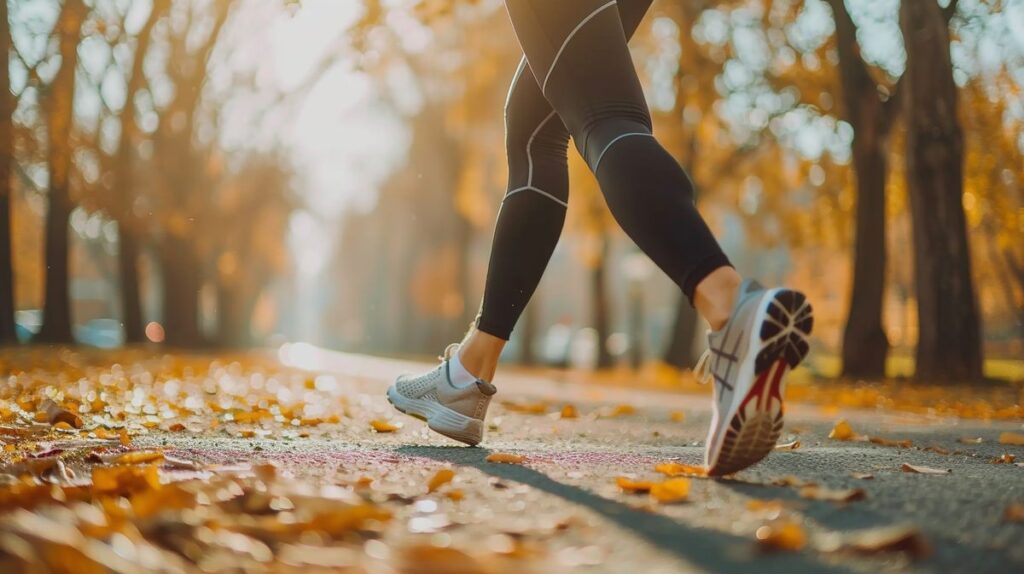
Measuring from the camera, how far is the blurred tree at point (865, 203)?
43.4 feet

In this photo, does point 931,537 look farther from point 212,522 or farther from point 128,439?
point 128,439

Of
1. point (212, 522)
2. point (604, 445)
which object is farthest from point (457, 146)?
point (212, 522)

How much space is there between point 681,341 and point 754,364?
60.5 feet

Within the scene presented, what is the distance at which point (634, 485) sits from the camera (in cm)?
213

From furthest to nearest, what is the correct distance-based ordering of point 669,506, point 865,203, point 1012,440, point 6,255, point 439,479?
point 6,255 < point 865,203 < point 1012,440 < point 439,479 < point 669,506

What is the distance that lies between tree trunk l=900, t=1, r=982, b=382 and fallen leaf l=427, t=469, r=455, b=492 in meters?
9.58

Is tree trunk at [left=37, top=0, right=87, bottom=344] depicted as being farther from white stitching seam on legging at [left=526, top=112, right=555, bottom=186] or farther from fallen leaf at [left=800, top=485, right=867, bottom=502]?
fallen leaf at [left=800, top=485, right=867, bottom=502]

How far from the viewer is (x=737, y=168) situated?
1922cm

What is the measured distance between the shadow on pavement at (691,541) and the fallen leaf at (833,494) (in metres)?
0.33

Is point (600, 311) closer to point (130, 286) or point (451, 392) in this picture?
point (130, 286)

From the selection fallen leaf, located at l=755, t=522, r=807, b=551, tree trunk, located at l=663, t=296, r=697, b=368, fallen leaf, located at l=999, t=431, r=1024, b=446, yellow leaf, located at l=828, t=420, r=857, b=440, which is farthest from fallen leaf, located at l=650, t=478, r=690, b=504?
tree trunk, located at l=663, t=296, r=697, b=368

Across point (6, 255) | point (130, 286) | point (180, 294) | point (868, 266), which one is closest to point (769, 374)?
point (868, 266)

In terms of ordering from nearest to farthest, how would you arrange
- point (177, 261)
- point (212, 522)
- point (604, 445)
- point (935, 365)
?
1. point (212, 522)
2. point (604, 445)
3. point (935, 365)
4. point (177, 261)

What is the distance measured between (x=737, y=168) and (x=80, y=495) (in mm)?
18192
